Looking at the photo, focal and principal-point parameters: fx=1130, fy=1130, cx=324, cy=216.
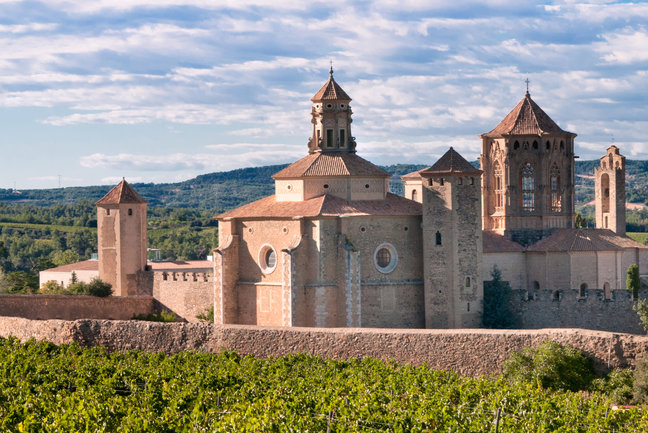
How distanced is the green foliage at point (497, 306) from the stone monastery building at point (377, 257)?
377mm

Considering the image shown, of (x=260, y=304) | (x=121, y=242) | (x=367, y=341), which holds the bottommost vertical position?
(x=367, y=341)

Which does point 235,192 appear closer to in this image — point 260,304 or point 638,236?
point 638,236

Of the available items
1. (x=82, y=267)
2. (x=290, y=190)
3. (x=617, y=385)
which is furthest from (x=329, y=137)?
(x=617, y=385)

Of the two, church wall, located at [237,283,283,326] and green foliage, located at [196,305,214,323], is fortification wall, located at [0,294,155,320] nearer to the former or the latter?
green foliage, located at [196,305,214,323]

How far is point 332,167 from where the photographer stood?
44375mm

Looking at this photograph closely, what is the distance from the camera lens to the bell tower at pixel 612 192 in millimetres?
55906

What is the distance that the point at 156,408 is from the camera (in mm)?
22844

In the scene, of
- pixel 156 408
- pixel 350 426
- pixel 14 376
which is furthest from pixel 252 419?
pixel 14 376

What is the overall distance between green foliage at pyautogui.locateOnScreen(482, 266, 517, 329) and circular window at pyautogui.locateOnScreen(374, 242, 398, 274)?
3.74 m

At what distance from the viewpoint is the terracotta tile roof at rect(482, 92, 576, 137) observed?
169 feet

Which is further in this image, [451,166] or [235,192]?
[235,192]

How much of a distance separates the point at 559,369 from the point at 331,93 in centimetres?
2279

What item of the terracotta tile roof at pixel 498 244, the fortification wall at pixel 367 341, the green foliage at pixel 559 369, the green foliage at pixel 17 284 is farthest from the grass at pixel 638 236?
the green foliage at pixel 559 369

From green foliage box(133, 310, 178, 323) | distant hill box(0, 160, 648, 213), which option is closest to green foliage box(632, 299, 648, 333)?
green foliage box(133, 310, 178, 323)
